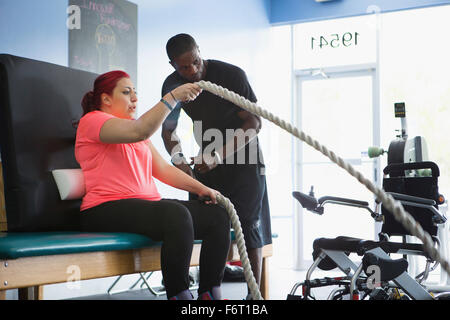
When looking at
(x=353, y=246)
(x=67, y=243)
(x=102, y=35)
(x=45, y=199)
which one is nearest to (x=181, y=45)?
(x=45, y=199)

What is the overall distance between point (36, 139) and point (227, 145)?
0.72 m

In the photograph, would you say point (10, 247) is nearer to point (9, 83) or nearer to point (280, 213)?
point (9, 83)

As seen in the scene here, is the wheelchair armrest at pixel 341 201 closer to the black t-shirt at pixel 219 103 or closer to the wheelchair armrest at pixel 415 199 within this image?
the wheelchair armrest at pixel 415 199

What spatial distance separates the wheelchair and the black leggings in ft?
2.01

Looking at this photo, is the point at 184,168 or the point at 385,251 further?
the point at 385,251

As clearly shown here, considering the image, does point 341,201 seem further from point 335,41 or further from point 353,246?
point 335,41

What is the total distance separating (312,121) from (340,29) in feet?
3.24

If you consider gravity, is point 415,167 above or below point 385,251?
above

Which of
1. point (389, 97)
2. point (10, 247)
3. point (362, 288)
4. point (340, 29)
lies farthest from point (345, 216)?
point (10, 247)

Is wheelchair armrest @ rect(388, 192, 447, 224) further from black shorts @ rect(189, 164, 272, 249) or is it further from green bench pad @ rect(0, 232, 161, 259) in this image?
green bench pad @ rect(0, 232, 161, 259)

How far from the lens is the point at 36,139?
2.01 metres

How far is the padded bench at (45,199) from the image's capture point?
1516mm

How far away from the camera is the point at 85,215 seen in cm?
186

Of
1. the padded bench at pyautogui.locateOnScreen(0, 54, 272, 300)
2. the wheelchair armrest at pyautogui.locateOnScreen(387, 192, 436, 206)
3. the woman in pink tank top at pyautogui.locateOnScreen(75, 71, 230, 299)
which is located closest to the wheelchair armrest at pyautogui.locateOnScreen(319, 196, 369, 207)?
the wheelchair armrest at pyautogui.locateOnScreen(387, 192, 436, 206)
